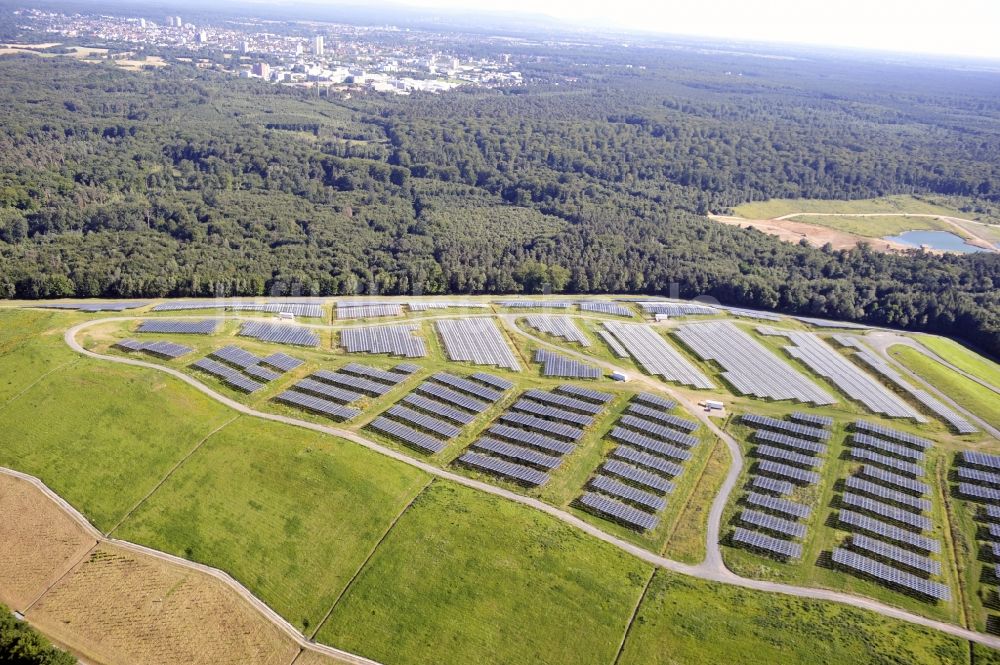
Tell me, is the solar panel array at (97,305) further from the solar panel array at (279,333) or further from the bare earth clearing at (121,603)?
the bare earth clearing at (121,603)

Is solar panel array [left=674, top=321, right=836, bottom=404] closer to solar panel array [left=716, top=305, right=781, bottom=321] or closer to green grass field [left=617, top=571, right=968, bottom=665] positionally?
solar panel array [left=716, top=305, right=781, bottom=321]

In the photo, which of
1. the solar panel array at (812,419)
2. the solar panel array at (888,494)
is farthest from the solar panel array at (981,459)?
the solar panel array at (812,419)

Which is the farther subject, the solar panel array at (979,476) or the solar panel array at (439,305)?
the solar panel array at (439,305)

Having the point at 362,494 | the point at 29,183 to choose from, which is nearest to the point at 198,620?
the point at 362,494

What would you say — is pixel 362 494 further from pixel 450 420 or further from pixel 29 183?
pixel 29 183

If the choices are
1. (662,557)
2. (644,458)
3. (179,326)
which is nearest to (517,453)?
(644,458)

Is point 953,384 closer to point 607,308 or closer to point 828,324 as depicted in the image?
point 828,324

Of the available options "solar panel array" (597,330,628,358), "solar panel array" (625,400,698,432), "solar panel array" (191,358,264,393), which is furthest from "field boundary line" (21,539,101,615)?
"solar panel array" (597,330,628,358)
